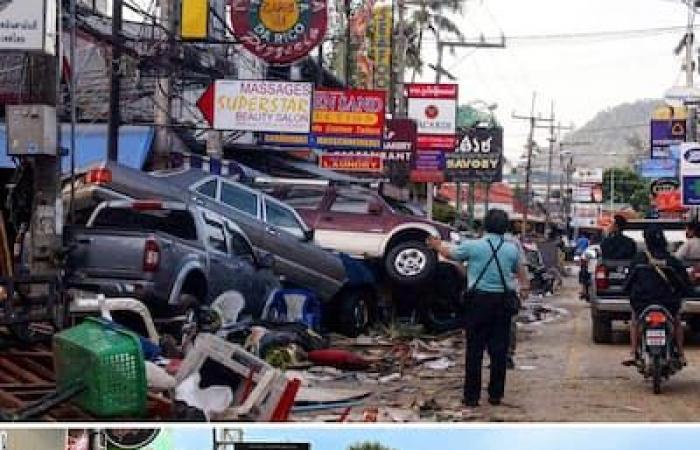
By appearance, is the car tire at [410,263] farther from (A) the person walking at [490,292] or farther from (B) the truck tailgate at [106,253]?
(A) the person walking at [490,292]

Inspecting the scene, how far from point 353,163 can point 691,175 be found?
24.4 feet

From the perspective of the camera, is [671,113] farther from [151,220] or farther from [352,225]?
[151,220]

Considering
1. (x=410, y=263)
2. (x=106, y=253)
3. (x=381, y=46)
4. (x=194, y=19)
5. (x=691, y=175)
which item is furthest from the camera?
(x=381, y=46)

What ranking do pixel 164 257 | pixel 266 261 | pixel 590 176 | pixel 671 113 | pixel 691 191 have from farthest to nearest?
pixel 590 176
pixel 671 113
pixel 691 191
pixel 266 261
pixel 164 257

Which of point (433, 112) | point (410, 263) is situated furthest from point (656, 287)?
point (433, 112)

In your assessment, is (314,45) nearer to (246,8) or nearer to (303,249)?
(246,8)

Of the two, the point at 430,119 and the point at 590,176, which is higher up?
the point at 430,119

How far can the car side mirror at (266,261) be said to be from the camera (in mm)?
13875

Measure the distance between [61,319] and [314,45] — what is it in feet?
21.1

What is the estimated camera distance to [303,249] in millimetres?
14930

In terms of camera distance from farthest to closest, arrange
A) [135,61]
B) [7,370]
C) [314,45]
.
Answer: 1. [135,61]
2. [314,45]
3. [7,370]

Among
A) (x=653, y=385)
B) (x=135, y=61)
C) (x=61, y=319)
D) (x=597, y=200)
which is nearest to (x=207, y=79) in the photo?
(x=135, y=61)

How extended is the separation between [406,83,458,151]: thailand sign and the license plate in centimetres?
1577

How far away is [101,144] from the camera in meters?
20.4
